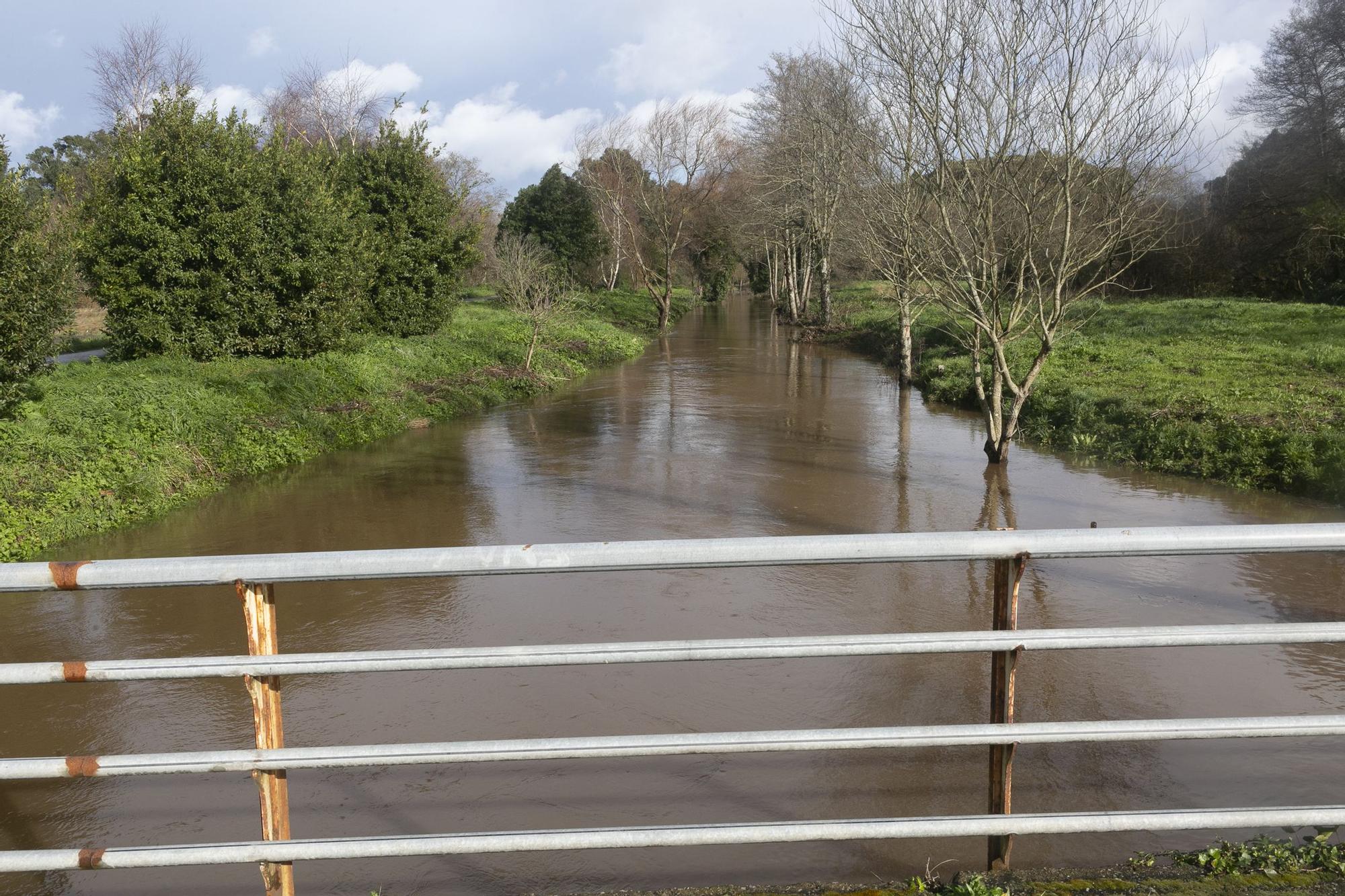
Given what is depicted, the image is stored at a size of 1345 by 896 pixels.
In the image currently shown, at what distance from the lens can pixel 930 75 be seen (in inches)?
424

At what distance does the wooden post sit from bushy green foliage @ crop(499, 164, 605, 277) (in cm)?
4236

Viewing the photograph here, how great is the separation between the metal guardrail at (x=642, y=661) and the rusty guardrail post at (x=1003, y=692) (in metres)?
0.01

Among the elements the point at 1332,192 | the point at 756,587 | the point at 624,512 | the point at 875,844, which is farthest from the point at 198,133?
the point at 1332,192

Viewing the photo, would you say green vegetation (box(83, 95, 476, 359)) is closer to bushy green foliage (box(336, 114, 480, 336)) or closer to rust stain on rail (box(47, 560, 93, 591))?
bushy green foliage (box(336, 114, 480, 336))

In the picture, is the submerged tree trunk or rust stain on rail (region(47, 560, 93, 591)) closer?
rust stain on rail (region(47, 560, 93, 591))

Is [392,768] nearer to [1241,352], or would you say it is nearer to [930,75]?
[930,75]

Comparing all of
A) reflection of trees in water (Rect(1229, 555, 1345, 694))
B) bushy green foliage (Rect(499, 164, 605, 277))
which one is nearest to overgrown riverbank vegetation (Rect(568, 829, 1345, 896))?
reflection of trees in water (Rect(1229, 555, 1345, 694))

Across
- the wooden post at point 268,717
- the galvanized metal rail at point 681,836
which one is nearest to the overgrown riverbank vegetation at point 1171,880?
the galvanized metal rail at point 681,836

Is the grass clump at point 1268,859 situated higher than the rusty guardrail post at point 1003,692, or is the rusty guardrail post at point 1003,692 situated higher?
the rusty guardrail post at point 1003,692

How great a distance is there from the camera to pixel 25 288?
11148 millimetres

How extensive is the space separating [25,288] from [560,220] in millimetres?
34988

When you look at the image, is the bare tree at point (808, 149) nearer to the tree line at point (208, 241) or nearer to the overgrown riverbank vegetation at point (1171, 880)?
the tree line at point (208, 241)

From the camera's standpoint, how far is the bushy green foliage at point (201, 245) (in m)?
15.5

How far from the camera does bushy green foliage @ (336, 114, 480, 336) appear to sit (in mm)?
22547
